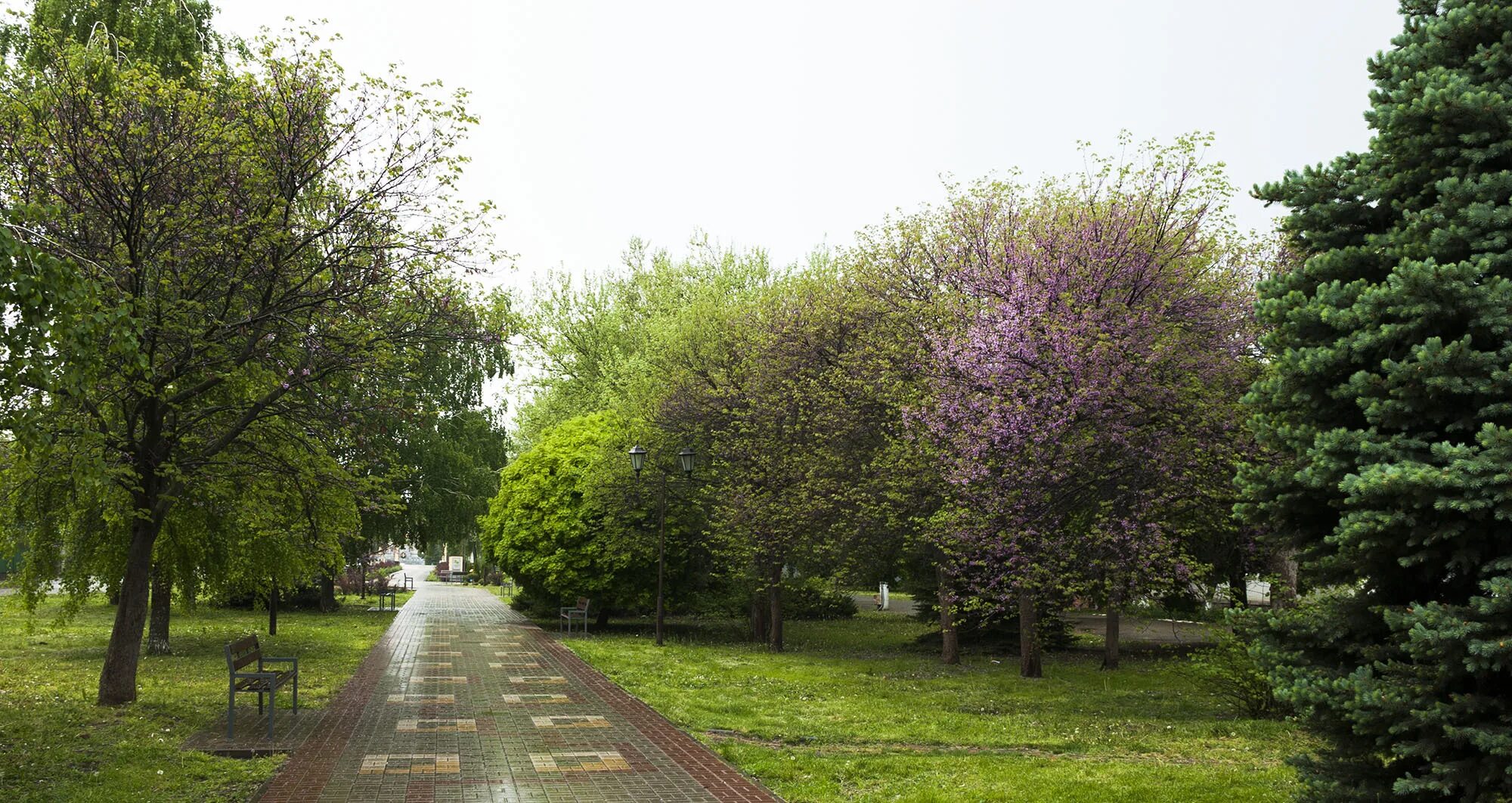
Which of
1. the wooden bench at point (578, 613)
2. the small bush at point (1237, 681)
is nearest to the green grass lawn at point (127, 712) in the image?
the wooden bench at point (578, 613)

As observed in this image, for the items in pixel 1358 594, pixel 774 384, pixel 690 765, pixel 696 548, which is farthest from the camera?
pixel 696 548

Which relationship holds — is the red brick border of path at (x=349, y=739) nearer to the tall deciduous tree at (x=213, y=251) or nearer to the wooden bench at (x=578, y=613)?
the tall deciduous tree at (x=213, y=251)

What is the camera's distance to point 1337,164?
22.1ft

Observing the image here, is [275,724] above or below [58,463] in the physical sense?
below

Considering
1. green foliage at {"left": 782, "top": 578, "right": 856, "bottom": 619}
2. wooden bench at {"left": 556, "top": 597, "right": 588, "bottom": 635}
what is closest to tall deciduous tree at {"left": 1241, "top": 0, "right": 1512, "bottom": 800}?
wooden bench at {"left": 556, "top": 597, "right": 588, "bottom": 635}

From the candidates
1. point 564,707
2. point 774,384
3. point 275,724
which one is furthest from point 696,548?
point 275,724

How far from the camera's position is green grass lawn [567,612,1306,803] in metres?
9.19

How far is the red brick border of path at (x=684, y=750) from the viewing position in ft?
29.6

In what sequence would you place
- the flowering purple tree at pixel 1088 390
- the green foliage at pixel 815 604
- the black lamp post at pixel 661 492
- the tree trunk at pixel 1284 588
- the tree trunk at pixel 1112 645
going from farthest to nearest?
1. the green foliage at pixel 815 604
2. the black lamp post at pixel 661 492
3. the tree trunk at pixel 1112 645
4. the flowering purple tree at pixel 1088 390
5. the tree trunk at pixel 1284 588

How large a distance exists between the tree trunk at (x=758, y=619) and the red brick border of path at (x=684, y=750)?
31.3ft

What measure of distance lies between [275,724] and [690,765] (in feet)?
16.2

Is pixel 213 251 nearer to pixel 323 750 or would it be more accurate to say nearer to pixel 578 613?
pixel 323 750

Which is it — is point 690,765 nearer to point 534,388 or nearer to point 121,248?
point 121,248

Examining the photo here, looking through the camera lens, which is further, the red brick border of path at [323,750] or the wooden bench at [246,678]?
the wooden bench at [246,678]
